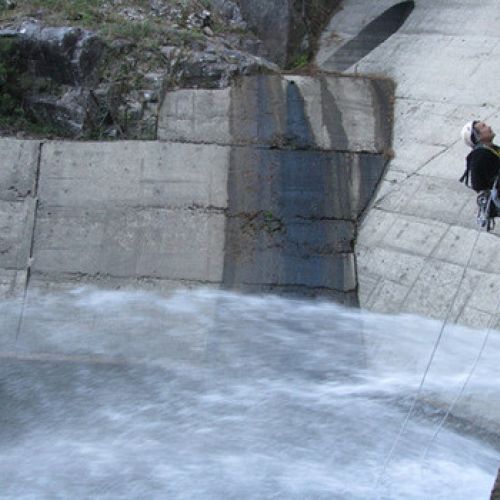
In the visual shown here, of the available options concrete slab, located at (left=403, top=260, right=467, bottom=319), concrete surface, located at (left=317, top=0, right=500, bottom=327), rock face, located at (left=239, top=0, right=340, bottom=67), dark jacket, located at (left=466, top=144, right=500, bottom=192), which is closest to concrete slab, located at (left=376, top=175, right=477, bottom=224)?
concrete surface, located at (left=317, top=0, right=500, bottom=327)

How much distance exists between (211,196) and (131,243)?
1187mm

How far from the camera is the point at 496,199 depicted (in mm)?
8469

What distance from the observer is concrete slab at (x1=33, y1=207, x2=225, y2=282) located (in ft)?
34.3

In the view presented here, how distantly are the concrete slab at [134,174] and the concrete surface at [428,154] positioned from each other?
6.88 feet

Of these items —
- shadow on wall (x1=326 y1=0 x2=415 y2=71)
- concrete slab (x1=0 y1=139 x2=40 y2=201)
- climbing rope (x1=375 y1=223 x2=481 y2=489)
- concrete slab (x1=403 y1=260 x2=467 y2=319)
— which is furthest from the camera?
shadow on wall (x1=326 y1=0 x2=415 y2=71)

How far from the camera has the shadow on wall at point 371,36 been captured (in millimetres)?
13016

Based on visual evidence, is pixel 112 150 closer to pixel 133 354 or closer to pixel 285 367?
pixel 133 354

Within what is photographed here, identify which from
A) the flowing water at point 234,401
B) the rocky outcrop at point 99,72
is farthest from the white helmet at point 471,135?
the rocky outcrop at point 99,72

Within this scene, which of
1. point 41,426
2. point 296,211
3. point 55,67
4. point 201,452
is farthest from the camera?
point 55,67

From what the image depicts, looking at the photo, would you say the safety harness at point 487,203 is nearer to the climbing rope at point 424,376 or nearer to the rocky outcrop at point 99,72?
the climbing rope at point 424,376

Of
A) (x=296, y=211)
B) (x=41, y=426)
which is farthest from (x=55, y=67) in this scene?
(x=41, y=426)

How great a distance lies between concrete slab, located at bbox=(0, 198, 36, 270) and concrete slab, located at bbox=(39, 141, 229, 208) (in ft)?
0.91

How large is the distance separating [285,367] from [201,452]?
1.70 m

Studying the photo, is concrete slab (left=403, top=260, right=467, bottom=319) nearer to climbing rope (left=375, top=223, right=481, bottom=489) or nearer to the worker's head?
climbing rope (left=375, top=223, right=481, bottom=489)
